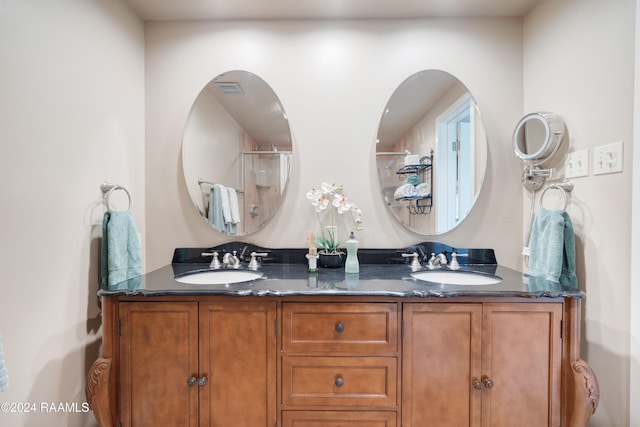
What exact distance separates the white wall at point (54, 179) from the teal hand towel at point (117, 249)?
0.28 feet

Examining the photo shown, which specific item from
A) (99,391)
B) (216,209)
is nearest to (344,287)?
(216,209)

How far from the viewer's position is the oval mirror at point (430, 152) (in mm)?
1688

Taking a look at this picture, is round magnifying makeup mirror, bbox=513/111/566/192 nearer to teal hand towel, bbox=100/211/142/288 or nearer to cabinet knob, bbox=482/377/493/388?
cabinet knob, bbox=482/377/493/388

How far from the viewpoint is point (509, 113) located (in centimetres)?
170

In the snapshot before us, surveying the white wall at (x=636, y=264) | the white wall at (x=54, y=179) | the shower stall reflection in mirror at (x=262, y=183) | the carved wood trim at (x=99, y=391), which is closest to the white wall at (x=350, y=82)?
the shower stall reflection in mirror at (x=262, y=183)

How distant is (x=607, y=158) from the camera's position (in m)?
1.19

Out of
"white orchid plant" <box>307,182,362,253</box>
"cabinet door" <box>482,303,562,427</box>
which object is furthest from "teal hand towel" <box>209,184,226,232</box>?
"cabinet door" <box>482,303,562,427</box>

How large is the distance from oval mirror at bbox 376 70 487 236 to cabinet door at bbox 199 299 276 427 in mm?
1004

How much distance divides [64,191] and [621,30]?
94.1 inches

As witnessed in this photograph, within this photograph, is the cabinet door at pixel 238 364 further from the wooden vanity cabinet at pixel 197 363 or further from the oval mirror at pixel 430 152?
the oval mirror at pixel 430 152

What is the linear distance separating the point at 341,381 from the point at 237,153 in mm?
1321

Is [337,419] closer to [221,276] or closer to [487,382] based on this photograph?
[487,382]

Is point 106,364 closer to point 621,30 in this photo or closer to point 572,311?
point 572,311

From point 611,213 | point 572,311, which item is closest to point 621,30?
point 611,213
